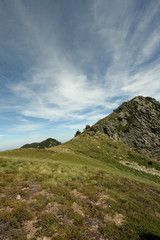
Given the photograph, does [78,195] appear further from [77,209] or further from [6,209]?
[6,209]

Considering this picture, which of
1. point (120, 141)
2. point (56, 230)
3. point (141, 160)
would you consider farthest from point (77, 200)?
point (120, 141)

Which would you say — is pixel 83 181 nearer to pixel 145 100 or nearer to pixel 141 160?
pixel 141 160

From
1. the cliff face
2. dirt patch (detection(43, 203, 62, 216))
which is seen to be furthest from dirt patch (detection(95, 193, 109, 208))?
the cliff face

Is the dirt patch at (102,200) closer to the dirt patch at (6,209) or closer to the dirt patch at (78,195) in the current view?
the dirt patch at (78,195)

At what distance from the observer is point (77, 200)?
13.5m

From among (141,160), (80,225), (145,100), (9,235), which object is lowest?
(141,160)

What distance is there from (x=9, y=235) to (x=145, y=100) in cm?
10819

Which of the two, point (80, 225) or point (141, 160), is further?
point (141, 160)

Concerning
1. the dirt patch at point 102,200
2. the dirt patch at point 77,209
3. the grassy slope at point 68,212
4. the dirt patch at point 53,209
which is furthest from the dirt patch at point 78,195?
the dirt patch at point 53,209

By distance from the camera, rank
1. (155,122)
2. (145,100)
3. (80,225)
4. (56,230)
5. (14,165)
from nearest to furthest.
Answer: (56,230), (80,225), (14,165), (155,122), (145,100)

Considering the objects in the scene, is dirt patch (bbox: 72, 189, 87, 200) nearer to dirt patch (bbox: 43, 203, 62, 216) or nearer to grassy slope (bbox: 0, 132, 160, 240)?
grassy slope (bbox: 0, 132, 160, 240)

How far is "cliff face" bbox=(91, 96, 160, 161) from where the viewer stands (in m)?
75.3

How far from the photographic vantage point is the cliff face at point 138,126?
247ft

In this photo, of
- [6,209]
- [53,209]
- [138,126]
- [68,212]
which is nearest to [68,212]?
[68,212]
